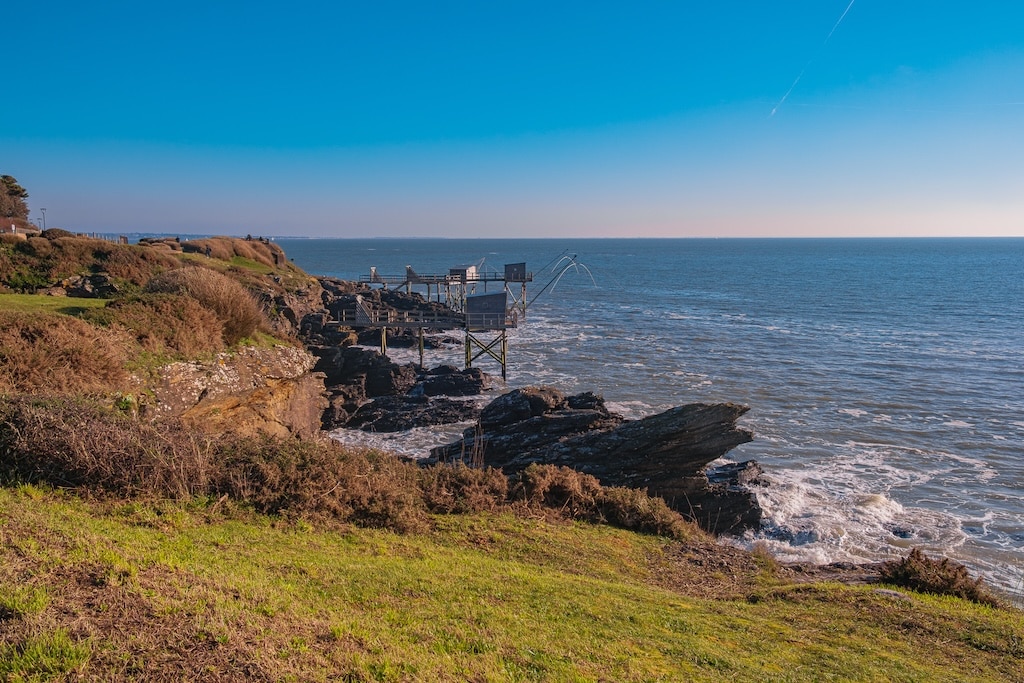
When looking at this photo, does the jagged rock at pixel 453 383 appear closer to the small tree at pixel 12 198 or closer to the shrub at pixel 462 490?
the shrub at pixel 462 490

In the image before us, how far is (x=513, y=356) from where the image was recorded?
4116 cm

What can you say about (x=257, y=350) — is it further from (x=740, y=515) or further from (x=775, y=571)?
(x=775, y=571)

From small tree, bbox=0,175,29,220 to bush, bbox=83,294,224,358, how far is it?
35506 mm

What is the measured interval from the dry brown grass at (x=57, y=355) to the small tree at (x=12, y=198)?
38663mm

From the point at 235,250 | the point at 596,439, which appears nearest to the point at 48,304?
the point at 596,439

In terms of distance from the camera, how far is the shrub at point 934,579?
33.5 feet

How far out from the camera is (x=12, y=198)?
49.9 meters

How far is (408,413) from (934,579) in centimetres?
1916

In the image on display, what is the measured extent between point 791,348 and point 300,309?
32.5m

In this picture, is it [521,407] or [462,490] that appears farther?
[521,407]

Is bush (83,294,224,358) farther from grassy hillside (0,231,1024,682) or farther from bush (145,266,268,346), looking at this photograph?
grassy hillside (0,231,1024,682)

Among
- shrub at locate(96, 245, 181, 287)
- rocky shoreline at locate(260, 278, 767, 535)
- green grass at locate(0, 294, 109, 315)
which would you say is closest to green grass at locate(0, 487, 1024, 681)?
rocky shoreline at locate(260, 278, 767, 535)

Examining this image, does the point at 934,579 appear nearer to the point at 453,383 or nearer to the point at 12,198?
the point at 453,383

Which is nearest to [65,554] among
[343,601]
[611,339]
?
[343,601]
